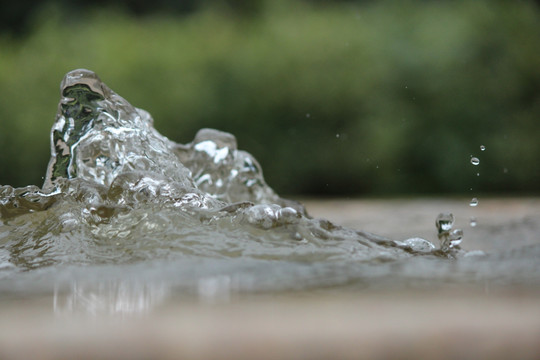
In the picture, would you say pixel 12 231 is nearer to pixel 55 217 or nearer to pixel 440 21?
pixel 55 217

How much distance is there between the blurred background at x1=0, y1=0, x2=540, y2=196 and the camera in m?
7.19

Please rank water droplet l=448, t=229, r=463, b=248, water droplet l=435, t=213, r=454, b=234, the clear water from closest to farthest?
the clear water → water droplet l=448, t=229, r=463, b=248 → water droplet l=435, t=213, r=454, b=234

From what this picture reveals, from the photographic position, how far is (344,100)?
7227 millimetres

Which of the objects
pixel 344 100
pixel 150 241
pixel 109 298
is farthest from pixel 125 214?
pixel 344 100

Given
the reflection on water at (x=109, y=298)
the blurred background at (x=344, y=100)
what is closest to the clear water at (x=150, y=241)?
the reflection on water at (x=109, y=298)

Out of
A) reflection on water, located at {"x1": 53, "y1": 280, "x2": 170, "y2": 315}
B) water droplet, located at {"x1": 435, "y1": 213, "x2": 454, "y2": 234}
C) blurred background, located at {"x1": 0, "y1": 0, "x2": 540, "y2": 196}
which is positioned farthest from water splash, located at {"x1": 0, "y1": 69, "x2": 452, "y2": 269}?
blurred background, located at {"x1": 0, "y1": 0, "x2": 540, "y2": 196}

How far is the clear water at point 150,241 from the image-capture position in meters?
1.10

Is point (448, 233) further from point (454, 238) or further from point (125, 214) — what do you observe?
point (125, 214)

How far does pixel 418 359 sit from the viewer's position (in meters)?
0.62

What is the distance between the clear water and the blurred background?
452 cm

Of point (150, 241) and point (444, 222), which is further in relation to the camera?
point (444, 222)

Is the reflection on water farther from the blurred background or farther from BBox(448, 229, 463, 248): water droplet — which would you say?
the blurred background

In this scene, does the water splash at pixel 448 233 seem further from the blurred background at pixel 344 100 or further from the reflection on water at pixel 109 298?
the blurred background at pixel 344 100

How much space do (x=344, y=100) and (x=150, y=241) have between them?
5.67 metres
